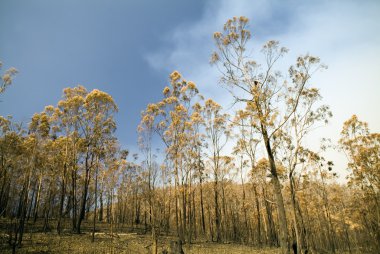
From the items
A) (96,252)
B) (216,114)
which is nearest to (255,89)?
(96,252)

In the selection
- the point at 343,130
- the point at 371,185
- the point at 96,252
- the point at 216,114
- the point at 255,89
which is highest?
the point at 216,114

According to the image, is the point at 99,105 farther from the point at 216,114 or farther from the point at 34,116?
the point at 216,114

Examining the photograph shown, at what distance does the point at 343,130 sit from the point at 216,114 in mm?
13723

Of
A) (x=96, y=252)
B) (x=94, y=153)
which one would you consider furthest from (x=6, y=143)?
(x=96, y=252)

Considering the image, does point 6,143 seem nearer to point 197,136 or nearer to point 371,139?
point 197,136

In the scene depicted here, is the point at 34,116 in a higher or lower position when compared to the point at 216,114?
lower

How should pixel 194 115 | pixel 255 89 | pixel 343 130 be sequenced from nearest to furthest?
pixel 255 89
pixel 343 130
pixel 194 115

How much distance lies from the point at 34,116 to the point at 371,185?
32.2m

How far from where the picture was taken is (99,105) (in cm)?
2178

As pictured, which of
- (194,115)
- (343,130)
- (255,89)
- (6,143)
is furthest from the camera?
(194,115)

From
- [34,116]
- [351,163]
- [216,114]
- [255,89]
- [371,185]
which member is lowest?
[371,185]

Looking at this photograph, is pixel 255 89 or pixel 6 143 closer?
pixel 255 89

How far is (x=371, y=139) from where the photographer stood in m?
18.9

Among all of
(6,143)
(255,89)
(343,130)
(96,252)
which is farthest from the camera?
(343,130)
